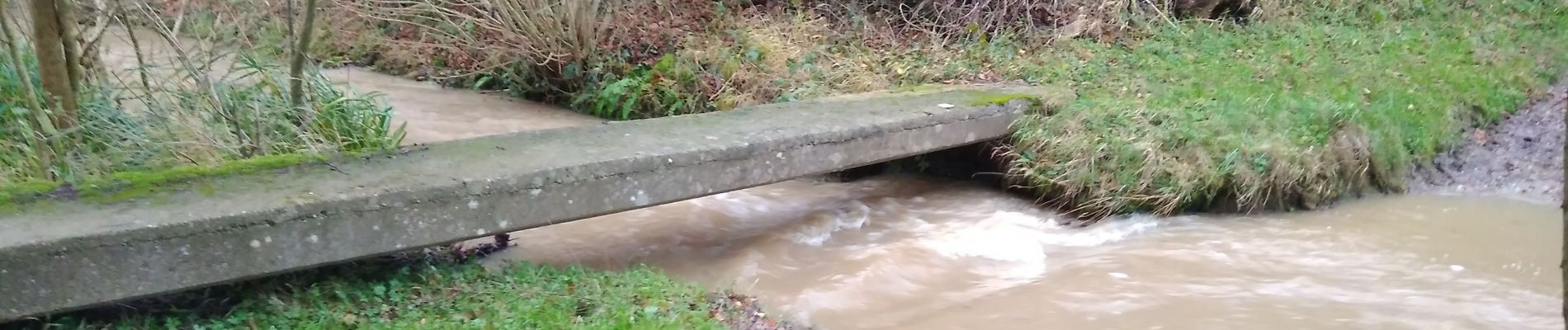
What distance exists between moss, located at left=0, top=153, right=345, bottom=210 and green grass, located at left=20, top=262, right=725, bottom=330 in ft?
1.57

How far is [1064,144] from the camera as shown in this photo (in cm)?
681

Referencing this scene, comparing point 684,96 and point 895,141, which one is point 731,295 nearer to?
point 895,141

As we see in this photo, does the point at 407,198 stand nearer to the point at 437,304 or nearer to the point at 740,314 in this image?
the point at 437,304

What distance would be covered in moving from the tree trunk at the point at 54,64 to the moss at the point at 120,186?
4.16 ft

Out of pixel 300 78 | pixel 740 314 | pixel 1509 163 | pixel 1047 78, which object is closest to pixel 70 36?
pixel 300 78

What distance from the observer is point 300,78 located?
19.3 ft

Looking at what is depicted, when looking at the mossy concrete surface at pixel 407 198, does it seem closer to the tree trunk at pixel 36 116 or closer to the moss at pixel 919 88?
the moss at pixel 919 88

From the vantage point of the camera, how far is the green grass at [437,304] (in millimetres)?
3982

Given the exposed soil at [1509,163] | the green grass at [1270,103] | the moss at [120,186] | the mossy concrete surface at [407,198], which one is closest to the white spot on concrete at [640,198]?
the mossy concrete surface at [407,198]

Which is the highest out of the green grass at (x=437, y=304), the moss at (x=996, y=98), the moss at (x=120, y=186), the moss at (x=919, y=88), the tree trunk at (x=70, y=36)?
the tree trunk at (x=70, y=36)

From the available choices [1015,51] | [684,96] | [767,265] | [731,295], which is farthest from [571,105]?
[731,295]

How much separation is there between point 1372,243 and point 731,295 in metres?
3.93

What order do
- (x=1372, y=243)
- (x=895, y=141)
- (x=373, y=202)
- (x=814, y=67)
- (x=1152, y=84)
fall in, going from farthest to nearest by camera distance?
(x=814, y=67) < (x=1152, y=84) < (x=895, y=141) < (x=1372, y=243) < (x=373, y=202)

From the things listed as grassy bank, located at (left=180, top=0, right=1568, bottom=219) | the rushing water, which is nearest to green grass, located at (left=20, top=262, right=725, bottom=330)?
the rushing water
